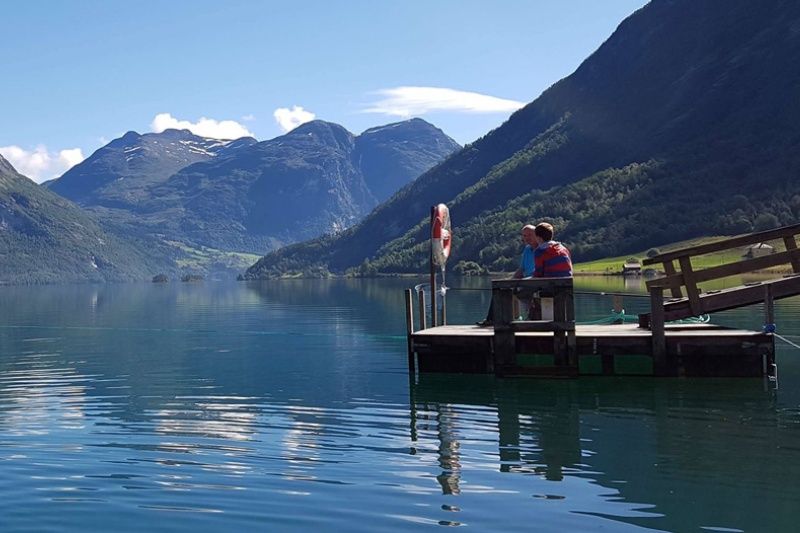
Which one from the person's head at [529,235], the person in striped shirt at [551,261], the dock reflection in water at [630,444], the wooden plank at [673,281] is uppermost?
the person's head at [529,235]

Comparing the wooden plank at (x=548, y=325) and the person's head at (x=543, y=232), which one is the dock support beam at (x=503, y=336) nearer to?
the wooden plank at (x=548, y=325)

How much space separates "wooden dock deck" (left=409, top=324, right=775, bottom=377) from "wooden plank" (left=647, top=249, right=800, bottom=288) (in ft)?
4.96

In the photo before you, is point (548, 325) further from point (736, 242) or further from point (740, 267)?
point (736, 242)

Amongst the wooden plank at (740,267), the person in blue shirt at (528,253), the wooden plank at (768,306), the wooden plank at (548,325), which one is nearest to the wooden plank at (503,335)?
the wooden plank at (548,325)

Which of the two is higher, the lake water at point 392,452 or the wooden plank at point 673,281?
the wooden plank at point 673,281

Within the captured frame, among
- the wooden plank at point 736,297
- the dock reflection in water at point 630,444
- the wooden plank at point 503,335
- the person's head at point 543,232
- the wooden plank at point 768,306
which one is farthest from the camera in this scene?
the person's head at point 543,232

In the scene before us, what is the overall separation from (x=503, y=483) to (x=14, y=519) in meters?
7.45

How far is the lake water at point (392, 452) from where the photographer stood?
13.1m

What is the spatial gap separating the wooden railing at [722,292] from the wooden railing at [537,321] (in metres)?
2.25

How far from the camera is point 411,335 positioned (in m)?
29.0

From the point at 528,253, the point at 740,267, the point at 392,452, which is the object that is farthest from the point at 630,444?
the point at 528,253

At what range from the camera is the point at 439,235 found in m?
32.9

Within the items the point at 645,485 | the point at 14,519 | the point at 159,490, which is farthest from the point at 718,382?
the point at 14,519

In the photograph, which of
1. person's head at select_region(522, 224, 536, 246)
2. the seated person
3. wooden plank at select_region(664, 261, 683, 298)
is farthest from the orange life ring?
wooden plank at select_region(664, 261, 683, 298)
